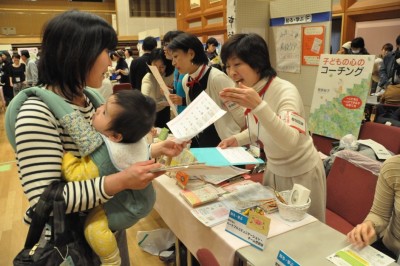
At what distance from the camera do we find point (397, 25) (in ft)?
18.8

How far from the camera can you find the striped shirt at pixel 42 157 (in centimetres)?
82

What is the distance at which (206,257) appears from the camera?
4.30ft

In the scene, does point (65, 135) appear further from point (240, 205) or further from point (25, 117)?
point (240, 205)

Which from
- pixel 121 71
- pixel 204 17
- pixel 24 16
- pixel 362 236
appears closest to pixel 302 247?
pixel 362 236

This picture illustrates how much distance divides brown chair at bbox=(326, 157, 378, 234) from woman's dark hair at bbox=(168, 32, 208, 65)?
1.23 metres

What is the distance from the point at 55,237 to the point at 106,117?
1.24 feet

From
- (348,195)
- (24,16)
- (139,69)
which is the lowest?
(348,195)

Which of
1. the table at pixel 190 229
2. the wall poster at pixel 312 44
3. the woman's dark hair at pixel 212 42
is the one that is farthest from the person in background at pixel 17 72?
the table at pixel 190 229

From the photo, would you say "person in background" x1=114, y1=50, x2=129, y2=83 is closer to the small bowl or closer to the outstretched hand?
A: the outstretched hand

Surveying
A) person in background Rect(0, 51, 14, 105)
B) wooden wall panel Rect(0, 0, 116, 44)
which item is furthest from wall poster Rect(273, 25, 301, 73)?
wooden wall panel Rect(0, 0, 116, 44)

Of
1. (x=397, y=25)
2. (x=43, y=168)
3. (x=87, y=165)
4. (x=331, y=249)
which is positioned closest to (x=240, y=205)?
(x=331, y=249)

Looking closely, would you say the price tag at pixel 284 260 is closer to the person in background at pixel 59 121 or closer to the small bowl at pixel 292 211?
the small bowl at pixel 292 211

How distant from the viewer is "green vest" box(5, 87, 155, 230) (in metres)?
0.88

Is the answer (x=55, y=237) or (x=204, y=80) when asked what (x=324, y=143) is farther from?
(x=55, y=237)
